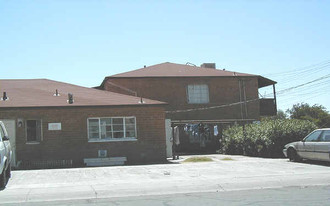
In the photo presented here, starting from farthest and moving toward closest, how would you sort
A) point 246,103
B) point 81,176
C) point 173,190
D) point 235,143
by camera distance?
1. point 246,103
2. point 235,143
3. point 81,176
4. point 173,190

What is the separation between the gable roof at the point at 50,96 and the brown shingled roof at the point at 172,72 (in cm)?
830

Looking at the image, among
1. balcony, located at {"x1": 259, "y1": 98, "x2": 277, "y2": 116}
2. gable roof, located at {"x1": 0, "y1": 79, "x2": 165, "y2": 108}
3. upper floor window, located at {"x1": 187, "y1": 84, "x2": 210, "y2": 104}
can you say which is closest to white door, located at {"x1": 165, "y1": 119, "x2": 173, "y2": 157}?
gable roof, located at {"x1": 0, "y1": 79, "x2": 165, "y2": 108}

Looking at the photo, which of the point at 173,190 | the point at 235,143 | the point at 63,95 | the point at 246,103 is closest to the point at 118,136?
the point at 63,95

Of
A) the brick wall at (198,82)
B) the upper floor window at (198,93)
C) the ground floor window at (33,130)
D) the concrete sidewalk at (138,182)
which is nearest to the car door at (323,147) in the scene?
the concrete sidewalk at (138,182)

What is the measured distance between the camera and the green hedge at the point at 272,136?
67.9 feet

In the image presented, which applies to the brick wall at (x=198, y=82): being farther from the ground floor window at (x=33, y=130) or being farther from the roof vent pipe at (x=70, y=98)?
the ground floor window at (x=33, y=130)

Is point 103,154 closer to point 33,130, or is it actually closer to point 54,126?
point 54,126

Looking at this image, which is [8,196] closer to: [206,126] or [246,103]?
[206,126]

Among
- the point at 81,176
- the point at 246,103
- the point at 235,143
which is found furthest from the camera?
the point at 246,103

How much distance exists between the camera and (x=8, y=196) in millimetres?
9727

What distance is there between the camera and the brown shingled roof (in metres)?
31.8

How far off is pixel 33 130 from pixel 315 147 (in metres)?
12.5

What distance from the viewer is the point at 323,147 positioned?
618 inches

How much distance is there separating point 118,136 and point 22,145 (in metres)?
4.49
